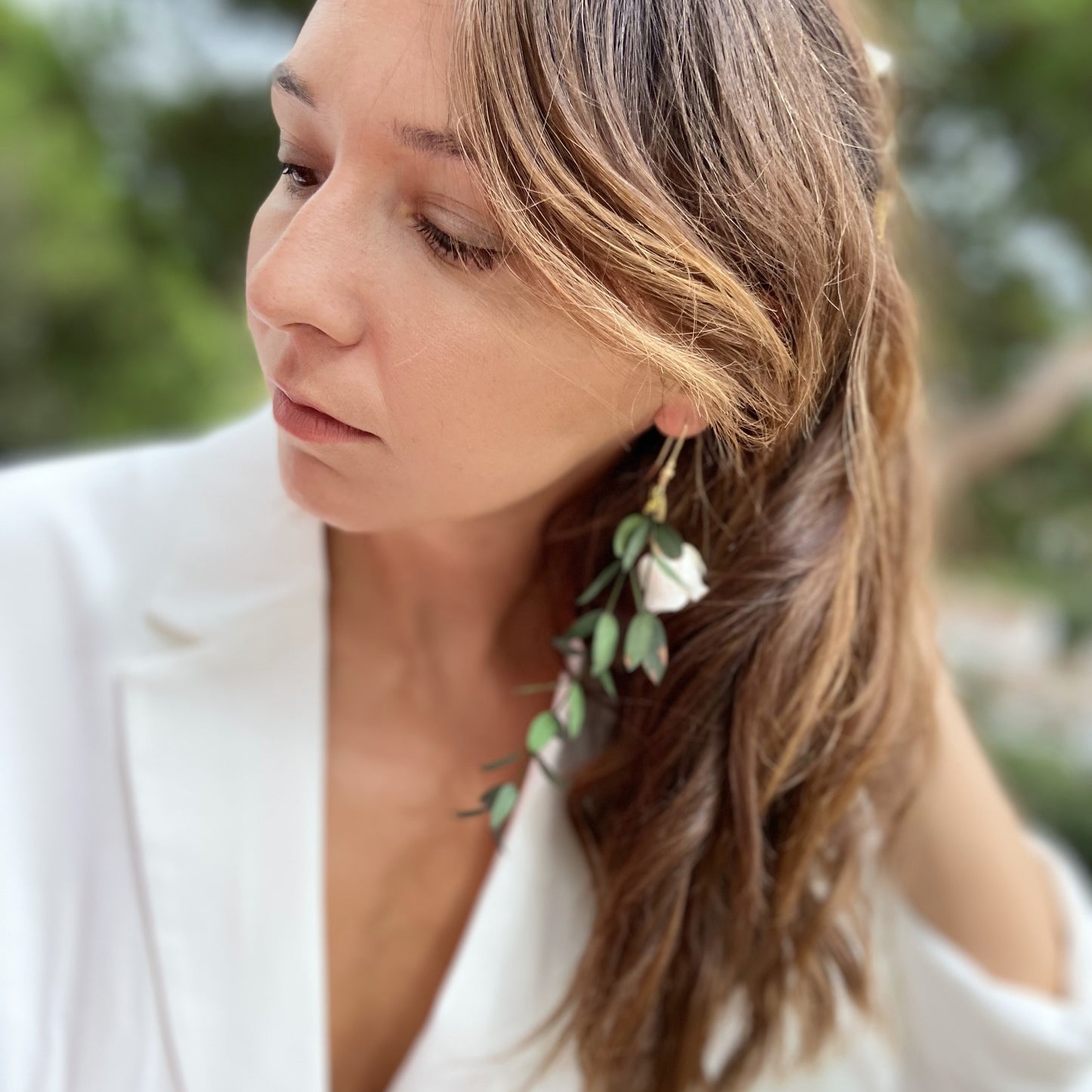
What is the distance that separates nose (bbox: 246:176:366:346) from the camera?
70 cm

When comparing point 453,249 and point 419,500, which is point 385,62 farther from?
point 419,500

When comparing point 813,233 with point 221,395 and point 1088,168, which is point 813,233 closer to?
point 1088,168

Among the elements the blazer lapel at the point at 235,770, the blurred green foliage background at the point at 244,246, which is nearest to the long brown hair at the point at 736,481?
the blazer lapel at the point at 235,770

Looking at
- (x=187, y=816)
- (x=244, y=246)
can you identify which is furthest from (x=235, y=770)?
(x=244, y=246)

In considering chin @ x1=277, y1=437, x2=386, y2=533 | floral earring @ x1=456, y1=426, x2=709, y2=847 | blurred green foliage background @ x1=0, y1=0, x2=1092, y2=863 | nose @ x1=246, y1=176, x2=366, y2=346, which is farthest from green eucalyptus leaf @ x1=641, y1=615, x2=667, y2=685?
blurred green foliage background @ x1=0, y1=0, x2=1092, y2=863

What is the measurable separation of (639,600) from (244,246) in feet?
4.49

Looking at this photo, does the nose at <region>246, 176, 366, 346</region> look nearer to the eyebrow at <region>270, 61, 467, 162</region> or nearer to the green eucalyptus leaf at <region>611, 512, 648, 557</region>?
the eyebrow at <region>270, 61, 467, 162</region>

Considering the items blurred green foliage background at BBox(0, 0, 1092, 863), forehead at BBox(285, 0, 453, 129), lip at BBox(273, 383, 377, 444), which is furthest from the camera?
blurred green foliage background at BBox(0, 0, 1092, 863)

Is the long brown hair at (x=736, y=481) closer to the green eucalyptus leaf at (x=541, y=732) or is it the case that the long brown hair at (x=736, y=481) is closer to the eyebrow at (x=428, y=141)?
the eyebrow at (x=428, y=141)

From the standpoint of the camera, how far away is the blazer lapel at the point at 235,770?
942 millimetres

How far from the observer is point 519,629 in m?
1.13

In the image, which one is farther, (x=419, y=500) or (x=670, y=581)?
(x=670, y=581)

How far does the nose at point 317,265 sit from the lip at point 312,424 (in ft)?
0.26

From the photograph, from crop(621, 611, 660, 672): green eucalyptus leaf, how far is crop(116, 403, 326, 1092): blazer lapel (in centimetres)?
29
